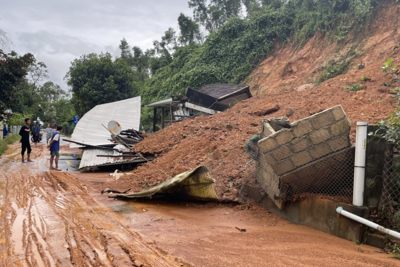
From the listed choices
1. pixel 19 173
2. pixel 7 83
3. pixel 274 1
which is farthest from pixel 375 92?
pixel 274 1

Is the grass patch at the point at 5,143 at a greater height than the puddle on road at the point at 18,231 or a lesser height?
greater

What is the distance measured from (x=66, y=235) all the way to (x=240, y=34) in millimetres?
24168

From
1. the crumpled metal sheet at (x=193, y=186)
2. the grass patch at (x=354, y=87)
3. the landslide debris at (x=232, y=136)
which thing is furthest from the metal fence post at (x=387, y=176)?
the grass patch at (x=354, y=87)

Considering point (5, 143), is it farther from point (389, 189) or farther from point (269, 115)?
point (389, 189)

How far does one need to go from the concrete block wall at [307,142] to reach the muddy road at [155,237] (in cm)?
99

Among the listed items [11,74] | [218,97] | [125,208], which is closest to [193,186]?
[125,208]

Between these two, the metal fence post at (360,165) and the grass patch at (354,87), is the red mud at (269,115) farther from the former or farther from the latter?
the metal fence post at (360,165)

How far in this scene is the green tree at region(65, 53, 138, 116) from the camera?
2661 cm

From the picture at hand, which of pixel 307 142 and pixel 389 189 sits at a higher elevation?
pixel 307 142

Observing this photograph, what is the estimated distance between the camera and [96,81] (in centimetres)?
2662

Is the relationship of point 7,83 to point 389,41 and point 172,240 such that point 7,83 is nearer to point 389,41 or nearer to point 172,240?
point 172,240

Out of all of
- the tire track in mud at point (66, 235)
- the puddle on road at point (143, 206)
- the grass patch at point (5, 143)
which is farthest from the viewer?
the grass patch at point (5, 143)

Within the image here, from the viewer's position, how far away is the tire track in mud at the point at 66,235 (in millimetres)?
3350

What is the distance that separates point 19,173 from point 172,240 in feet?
24.2
